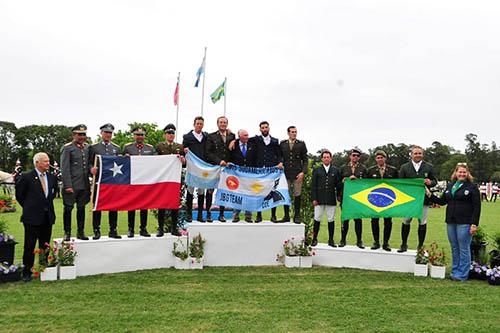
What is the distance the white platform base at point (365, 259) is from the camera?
7852 mm

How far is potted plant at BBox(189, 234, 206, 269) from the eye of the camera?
25.3 ft

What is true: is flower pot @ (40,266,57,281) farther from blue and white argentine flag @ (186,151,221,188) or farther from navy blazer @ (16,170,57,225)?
blue and white argentine flag @ (186,151,221,188)

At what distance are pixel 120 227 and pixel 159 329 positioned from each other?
9.36m

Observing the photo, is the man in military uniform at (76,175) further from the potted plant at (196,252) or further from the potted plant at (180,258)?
the potted plant at (196,252)

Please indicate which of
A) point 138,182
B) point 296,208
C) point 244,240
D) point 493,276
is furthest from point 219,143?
point 493,276

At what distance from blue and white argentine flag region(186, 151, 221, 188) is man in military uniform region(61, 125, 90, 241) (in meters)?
1.80

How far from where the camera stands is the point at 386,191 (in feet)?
26.6

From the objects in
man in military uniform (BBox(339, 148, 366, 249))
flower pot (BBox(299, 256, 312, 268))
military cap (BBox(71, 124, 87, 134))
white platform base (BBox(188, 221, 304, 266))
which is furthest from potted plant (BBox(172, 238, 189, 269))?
man in military uniform (BBox(339, 148, 366, 249))

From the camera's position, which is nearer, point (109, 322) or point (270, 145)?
point (109, 322)

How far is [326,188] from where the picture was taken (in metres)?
8.19

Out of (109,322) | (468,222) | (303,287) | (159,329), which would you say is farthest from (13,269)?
(468,222)

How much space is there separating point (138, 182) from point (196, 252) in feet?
5.46

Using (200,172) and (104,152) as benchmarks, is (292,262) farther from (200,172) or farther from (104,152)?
(104,152)

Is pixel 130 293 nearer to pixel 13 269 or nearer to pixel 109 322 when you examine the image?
pixel 109 322
